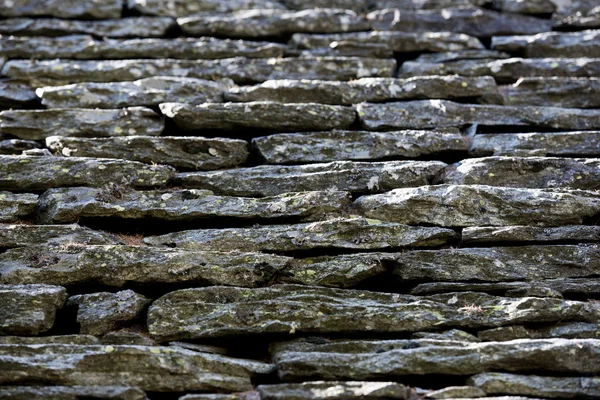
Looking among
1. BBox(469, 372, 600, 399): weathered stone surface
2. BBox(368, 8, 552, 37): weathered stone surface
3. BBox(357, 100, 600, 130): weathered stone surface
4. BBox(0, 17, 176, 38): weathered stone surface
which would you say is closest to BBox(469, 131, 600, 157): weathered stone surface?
BBox(357, 100, 600, 130): weathered stone surface

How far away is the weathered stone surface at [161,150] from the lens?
11.8 m

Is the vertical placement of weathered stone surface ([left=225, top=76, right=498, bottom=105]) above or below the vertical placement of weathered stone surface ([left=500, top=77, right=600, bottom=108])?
above

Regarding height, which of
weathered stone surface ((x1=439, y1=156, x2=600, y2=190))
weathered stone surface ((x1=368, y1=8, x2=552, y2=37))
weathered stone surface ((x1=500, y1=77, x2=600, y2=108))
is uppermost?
weathered stone surface ((x1=368, y1=8, x2=552, y2=37))

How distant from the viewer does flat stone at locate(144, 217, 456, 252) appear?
10008mm

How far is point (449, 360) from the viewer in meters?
8.15

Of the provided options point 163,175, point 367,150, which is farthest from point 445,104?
point 163,175

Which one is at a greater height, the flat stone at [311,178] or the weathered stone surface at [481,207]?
the flat stone at [311,178]

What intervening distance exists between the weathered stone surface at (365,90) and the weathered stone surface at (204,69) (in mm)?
920

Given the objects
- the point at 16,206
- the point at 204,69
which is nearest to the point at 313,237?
the point at 16,206

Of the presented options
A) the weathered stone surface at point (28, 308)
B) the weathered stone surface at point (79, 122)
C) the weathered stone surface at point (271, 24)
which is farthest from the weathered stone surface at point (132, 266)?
the weathered stone surface at point (271, 24)

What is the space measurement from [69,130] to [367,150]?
493 cm

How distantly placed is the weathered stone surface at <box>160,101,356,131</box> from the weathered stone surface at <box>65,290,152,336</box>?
4.05 m

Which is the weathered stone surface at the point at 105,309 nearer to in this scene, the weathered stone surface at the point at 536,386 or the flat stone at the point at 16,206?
the flat stone at the point at 16,206

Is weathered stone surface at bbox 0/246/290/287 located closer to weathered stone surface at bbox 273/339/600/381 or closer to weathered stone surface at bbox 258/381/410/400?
weathered stone surface at bbox 273/339/600/381
